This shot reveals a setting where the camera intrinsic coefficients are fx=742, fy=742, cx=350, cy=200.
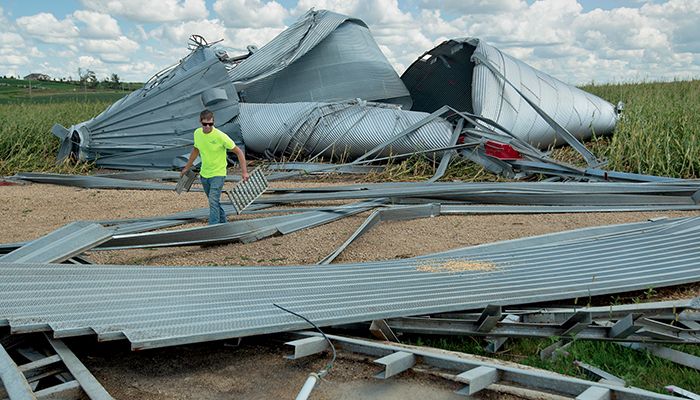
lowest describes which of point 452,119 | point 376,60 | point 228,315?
point 228,315

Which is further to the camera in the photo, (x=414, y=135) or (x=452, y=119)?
(x=452, y=119)

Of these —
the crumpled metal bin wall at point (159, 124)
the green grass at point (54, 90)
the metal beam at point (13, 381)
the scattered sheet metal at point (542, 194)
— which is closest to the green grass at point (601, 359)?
the metal beam at point (13, 381)

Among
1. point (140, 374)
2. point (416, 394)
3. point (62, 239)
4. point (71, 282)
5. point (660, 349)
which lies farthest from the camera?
point (62, 239)

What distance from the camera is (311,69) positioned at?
14719 millimetres

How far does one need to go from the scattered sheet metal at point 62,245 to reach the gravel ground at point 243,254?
650mm

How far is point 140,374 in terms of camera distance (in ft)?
12.4

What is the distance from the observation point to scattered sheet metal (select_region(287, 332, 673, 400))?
3.26 metres

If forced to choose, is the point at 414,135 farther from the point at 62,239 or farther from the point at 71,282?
the point at 71,282

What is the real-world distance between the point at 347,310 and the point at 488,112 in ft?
29.0

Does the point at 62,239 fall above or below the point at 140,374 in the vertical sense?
above

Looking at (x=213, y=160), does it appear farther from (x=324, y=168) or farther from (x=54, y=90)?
(x=54, y=90)

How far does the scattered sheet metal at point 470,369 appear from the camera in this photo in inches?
128

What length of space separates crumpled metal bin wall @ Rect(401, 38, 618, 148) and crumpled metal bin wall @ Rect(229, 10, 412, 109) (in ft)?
3.98

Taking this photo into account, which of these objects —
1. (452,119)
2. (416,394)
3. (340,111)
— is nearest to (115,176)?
(340,111)
